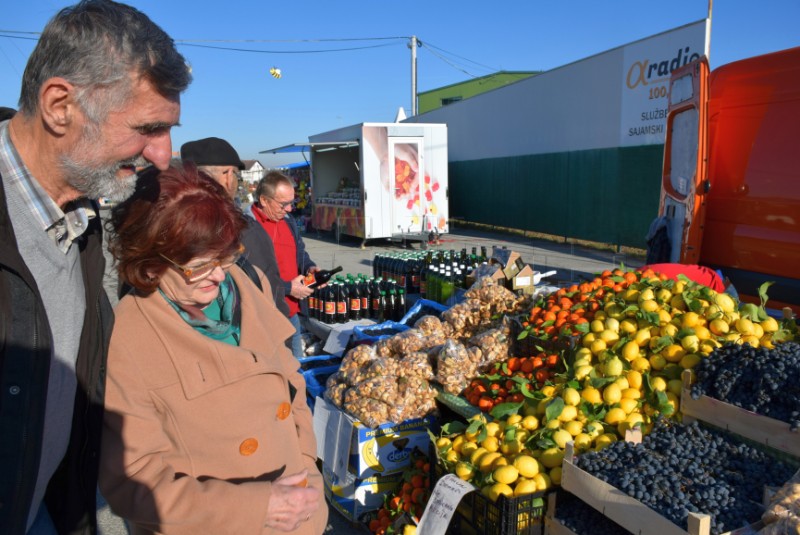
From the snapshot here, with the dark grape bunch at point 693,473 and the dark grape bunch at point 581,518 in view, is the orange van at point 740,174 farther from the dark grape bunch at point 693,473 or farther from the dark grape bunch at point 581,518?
the dark grape bunch at point 581,518

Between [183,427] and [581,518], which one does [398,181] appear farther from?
[183,427]

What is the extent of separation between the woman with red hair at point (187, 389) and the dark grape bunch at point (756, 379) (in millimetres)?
1964

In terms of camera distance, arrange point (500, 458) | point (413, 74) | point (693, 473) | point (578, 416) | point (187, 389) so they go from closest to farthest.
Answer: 1. point (187, 389)
2. point (693, 473)
3. point (500, 458)
4. point (578, 416)
5. point (413, 74)

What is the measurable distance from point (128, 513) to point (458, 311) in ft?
10.7

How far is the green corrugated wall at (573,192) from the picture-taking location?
40.5ft

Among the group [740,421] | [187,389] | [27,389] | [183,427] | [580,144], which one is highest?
[580,144]

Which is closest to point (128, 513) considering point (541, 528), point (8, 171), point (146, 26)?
point (8, 171)

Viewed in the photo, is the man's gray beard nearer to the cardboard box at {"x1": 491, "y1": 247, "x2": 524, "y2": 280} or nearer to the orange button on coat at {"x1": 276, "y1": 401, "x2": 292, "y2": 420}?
the orange button on coat at {"x1": 276, "y1": 401, "x2": 292, "y2": 420}

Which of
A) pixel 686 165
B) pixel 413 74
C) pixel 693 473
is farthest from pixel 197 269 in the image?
pixel 413 74

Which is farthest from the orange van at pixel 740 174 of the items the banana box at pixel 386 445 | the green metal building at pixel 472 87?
the green metal building at pixel 472 87

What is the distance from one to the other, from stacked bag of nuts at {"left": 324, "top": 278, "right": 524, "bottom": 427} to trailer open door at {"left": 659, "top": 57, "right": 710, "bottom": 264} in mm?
2113

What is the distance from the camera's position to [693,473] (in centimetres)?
224

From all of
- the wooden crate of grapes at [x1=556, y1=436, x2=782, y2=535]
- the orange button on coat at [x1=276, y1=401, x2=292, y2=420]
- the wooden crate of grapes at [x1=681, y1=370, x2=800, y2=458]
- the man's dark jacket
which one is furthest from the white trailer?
the man's dark jacket

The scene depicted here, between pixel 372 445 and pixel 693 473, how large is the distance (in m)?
1.85
